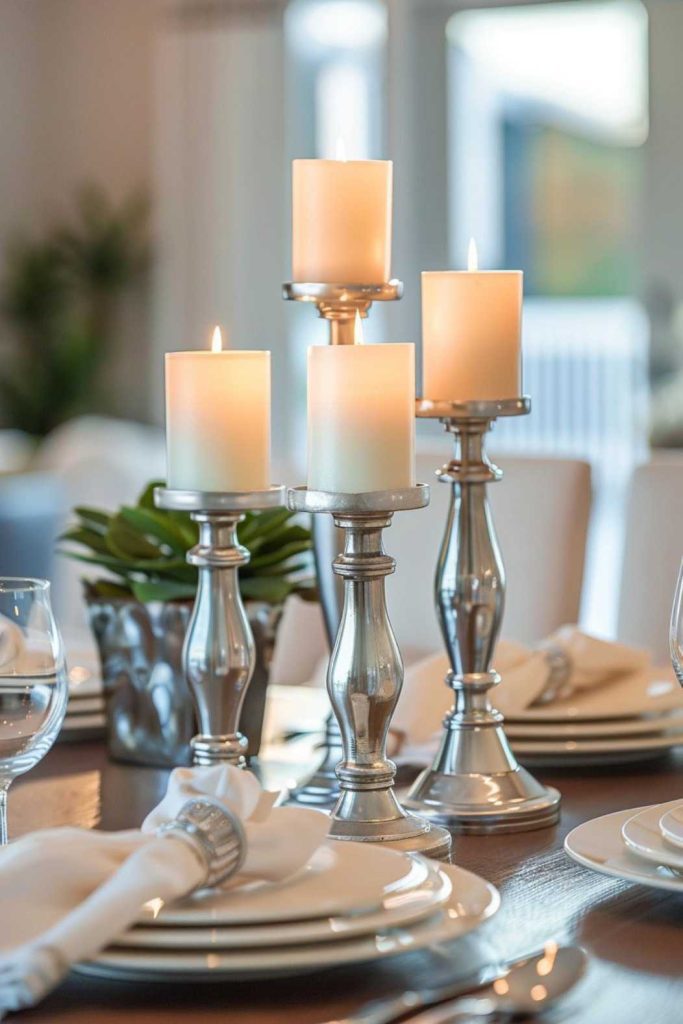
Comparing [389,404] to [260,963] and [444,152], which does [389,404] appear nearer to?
[260,963]

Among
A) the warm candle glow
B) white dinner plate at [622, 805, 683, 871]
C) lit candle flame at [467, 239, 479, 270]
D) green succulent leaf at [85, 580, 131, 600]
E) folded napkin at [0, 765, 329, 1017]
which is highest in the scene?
lit candle flame at [467, 239, 479, 270]

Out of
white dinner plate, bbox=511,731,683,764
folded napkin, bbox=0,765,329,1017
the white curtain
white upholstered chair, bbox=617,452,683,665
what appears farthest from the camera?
the white curtain

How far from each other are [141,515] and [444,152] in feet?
15.8

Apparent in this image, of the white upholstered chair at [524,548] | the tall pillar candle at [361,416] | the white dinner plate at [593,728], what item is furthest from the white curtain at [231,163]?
the tall pillar candle at [361,416]

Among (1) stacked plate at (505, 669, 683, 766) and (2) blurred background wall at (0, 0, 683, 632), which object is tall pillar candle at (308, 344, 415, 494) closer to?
(1) stacked plate at (505, 669, 683, 766)

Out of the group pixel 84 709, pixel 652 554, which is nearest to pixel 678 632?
pixel 84 709

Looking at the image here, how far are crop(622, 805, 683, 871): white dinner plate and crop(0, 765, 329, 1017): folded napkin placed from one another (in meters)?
0.19

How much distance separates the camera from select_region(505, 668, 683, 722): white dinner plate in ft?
4.26

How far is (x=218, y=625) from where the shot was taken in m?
1.02

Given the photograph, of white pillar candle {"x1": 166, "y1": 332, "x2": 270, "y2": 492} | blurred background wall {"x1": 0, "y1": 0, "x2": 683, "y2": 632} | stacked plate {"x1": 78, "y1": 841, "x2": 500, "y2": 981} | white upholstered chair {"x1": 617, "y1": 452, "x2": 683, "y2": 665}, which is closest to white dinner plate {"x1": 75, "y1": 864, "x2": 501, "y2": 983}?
stacked plate {"x1": 78, "y1": 841, "x2": 500, "y2": 981}

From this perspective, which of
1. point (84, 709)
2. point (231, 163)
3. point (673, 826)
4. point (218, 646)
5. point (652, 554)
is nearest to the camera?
point (673, 826)

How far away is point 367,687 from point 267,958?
0.85ft

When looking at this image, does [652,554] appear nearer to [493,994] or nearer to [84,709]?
[84,709]

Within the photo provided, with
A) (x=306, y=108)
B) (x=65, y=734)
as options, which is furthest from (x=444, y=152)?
(x=65, y=734)
